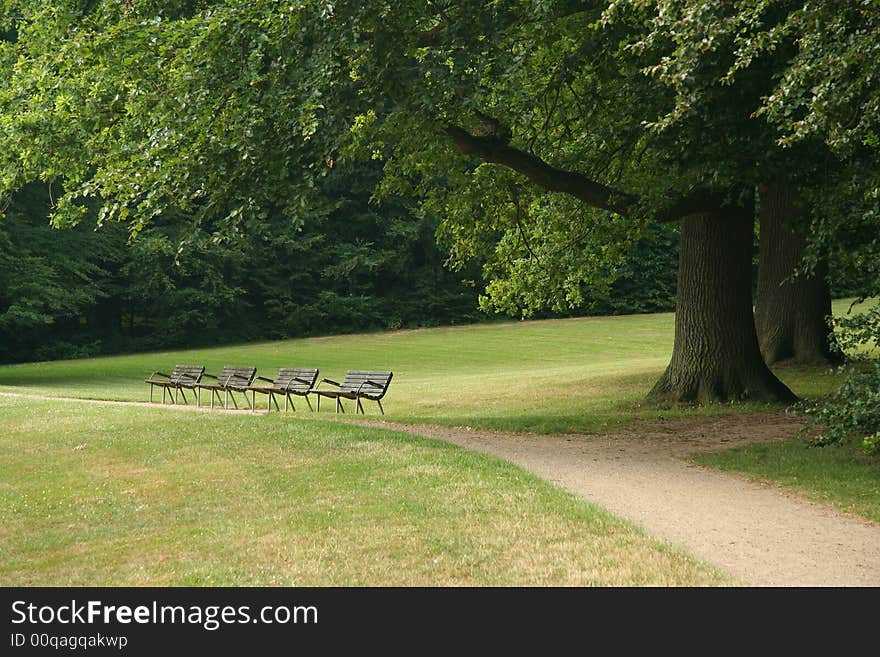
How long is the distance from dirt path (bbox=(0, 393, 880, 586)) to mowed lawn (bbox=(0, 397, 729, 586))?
17.4 inches

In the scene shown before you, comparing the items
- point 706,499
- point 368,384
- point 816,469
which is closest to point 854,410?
point 816,469

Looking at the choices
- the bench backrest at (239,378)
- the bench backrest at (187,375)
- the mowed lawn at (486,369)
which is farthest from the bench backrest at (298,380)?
the bench backrest at (187,375)

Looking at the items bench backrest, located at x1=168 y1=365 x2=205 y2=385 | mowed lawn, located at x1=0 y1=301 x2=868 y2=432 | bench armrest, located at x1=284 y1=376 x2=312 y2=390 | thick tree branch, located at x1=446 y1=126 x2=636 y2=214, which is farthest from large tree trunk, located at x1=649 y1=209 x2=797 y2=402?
bench backrest, located at x1=168 y1=365 x2=205 y2=385

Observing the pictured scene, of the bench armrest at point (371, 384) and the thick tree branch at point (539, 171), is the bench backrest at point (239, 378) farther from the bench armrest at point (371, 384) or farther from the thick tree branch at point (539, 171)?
the thick tree branch at point (539, 171)

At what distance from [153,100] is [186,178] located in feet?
4.23

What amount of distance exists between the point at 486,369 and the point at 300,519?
1022 inches

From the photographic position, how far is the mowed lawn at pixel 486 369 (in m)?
20.5

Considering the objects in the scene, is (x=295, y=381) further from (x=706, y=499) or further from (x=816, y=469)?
(x=706, y=499)

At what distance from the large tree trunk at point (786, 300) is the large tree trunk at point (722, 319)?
4.47 meters

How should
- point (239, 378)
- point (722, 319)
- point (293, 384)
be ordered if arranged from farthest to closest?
point (239, 378) < point (293, 384) < point (722, 319)

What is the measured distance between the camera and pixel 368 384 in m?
20.3

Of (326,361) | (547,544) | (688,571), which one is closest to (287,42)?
(547,544)

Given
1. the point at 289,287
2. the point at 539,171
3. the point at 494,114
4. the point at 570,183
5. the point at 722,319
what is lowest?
the point at 722,319

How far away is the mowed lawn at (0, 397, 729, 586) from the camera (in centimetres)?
739
